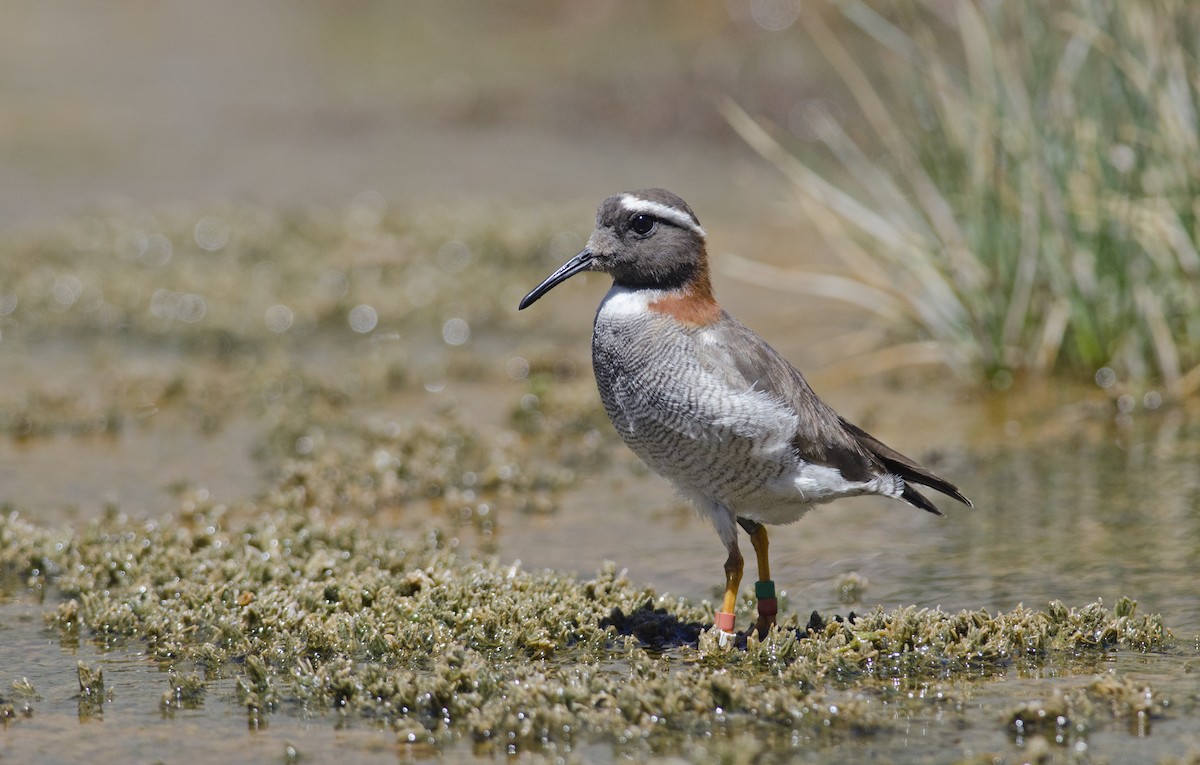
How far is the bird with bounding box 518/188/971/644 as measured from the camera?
19.6ft

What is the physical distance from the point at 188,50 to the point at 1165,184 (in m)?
20.1

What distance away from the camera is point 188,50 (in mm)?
26078

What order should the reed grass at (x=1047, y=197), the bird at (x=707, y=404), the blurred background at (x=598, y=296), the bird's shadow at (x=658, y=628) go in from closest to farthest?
1. the bird at (x=707, y=404)
2. the bird's shadow at (x=658, y=628)
3. the blurred background at (x=598, y=296)
4. the reed grass at (x=1047, y=197)

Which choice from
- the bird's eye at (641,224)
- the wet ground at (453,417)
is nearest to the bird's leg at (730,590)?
the wet ground at (453,417)

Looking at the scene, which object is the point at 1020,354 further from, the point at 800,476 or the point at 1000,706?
the point at 1000,706

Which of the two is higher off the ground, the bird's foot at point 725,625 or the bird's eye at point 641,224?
the bird's eye at point 641,224

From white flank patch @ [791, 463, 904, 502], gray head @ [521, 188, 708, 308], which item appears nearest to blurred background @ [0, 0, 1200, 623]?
white flank patch @ [791, 463, 904, 502]

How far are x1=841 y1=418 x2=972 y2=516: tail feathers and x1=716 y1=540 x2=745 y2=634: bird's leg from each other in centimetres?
74

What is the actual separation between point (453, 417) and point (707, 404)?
4093mm

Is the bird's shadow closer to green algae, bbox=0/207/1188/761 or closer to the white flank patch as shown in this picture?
green algae, bbox=0/207/1188/761

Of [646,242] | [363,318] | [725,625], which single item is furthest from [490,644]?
[363,318]

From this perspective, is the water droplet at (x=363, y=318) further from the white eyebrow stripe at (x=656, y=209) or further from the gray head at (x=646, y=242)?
the white eyebrow stripe at (x=656, y=209)

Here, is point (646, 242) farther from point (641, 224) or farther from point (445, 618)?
point (445, 618)

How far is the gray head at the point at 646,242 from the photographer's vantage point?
6.43m
